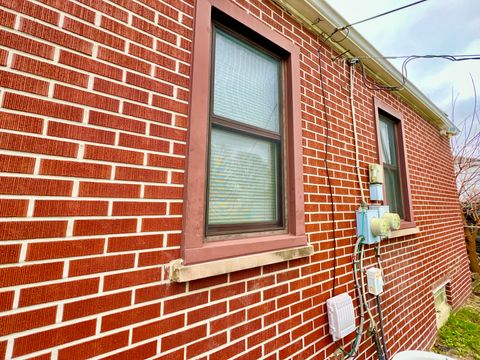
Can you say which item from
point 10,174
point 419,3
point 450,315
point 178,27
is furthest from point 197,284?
point 450,315

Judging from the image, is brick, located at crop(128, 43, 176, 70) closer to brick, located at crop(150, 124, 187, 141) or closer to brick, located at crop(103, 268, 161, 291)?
brick, located at crop(150, 124, 187, 141)

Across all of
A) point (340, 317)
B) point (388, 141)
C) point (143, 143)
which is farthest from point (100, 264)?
point (388, 141)

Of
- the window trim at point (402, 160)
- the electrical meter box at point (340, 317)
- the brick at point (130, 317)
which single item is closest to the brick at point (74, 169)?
the brick at point (130, 317)

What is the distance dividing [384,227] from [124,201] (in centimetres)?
252

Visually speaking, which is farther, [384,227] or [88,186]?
[384,227]

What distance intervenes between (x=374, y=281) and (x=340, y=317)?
72cm

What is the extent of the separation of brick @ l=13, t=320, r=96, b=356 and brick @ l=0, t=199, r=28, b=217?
1.53 ft

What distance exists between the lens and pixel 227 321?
4.79 feet

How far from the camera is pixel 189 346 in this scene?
1286 mm

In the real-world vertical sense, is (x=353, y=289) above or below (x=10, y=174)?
below

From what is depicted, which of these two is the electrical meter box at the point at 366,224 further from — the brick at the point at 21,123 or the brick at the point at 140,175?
the brick at the point at 21,123

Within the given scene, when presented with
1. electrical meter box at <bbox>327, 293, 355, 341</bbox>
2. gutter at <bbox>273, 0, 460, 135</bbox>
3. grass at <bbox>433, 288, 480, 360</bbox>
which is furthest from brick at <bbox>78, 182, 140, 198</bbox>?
grass at <bbox>433, 288, 480, 360</bbox>

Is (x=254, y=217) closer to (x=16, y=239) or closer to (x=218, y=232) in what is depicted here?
(x=218, y=232)

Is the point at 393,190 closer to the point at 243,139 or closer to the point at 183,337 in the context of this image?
the point at 243,139
